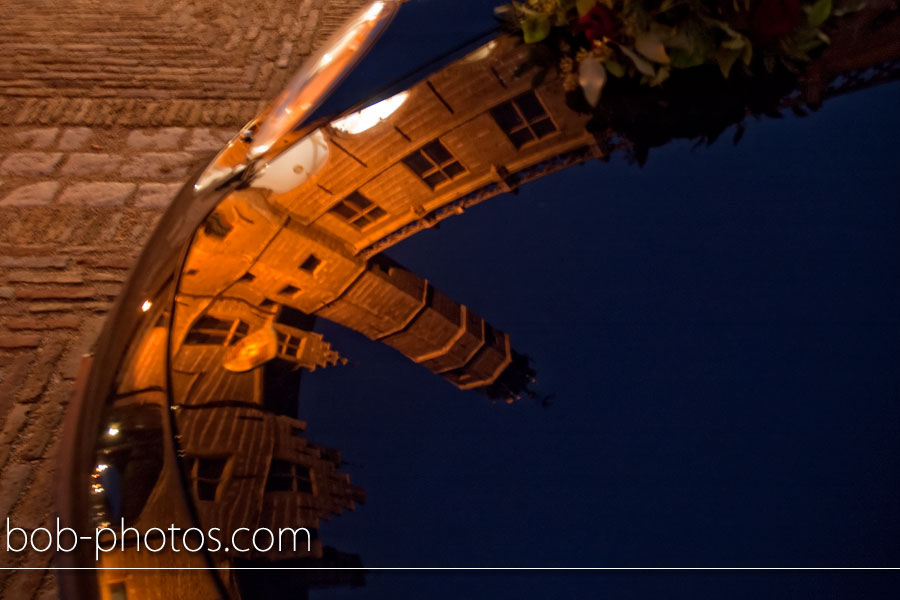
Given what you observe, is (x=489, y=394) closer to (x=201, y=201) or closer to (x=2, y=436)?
(x=201, y=201)

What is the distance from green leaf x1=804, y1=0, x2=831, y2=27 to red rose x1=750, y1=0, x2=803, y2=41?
1.2 inches

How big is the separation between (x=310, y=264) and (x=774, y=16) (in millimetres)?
888

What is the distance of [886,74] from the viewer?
1.11 meters

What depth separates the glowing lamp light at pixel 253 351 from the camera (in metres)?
0.99

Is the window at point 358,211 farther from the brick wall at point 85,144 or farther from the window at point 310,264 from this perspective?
the brick wall at point 85,144

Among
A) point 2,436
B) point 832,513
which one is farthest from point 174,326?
point 2,436

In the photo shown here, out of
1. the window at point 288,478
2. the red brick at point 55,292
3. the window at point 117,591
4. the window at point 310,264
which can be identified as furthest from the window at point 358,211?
the red brick at point 55,292

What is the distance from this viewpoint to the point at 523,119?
1131 mm

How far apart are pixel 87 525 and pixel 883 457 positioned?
1.18 meters

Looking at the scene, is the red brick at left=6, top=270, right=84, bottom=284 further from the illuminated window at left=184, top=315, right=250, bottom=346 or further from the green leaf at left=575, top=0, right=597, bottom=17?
the green leaf at left=575, top=0, right=597, bottom=17

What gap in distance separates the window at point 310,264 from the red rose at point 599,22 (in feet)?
2.05

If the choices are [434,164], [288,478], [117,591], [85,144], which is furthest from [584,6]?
[85,144]

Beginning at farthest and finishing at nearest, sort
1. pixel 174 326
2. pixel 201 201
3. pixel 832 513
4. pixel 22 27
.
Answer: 1. pixel 22 27
2. pixel 201 201
3. pixel 174 326
4. pixel 832 513

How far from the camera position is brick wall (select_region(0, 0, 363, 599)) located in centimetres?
218
